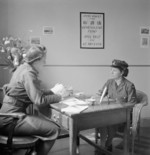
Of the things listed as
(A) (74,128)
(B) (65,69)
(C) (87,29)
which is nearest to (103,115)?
(A) (74,128)

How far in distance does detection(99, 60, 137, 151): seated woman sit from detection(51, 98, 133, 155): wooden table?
1.60ft

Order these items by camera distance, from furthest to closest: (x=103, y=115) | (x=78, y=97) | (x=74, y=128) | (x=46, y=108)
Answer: (x=78, y=97) < (x=46, y=108) < (x=103, y=115) < (x=74, y=128)

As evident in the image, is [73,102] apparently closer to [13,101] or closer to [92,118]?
[92,118]

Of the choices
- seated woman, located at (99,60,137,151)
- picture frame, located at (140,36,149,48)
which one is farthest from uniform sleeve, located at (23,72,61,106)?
picture frame, located at (140,36,149,48)

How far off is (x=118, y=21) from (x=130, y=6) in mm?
315

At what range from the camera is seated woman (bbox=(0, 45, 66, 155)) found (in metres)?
2.17

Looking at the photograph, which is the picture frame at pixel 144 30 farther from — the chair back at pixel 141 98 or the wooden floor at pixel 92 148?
the wooden floor at pixel 92 148

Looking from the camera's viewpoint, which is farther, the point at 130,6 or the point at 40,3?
the point at 130,6

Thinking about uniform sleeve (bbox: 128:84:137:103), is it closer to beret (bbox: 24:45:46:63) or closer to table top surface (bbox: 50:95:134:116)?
table top surface (bbox: 50:95:134:116)

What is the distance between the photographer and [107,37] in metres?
4.02

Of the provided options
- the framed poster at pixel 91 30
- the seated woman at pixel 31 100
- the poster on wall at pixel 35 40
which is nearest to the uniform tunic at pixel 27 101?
the seated woman at pixel 31 100

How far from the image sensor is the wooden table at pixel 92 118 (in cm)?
209

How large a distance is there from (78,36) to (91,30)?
24 centimetres

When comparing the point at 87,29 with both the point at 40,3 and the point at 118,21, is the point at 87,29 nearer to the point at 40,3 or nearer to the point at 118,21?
the point at 118,21
